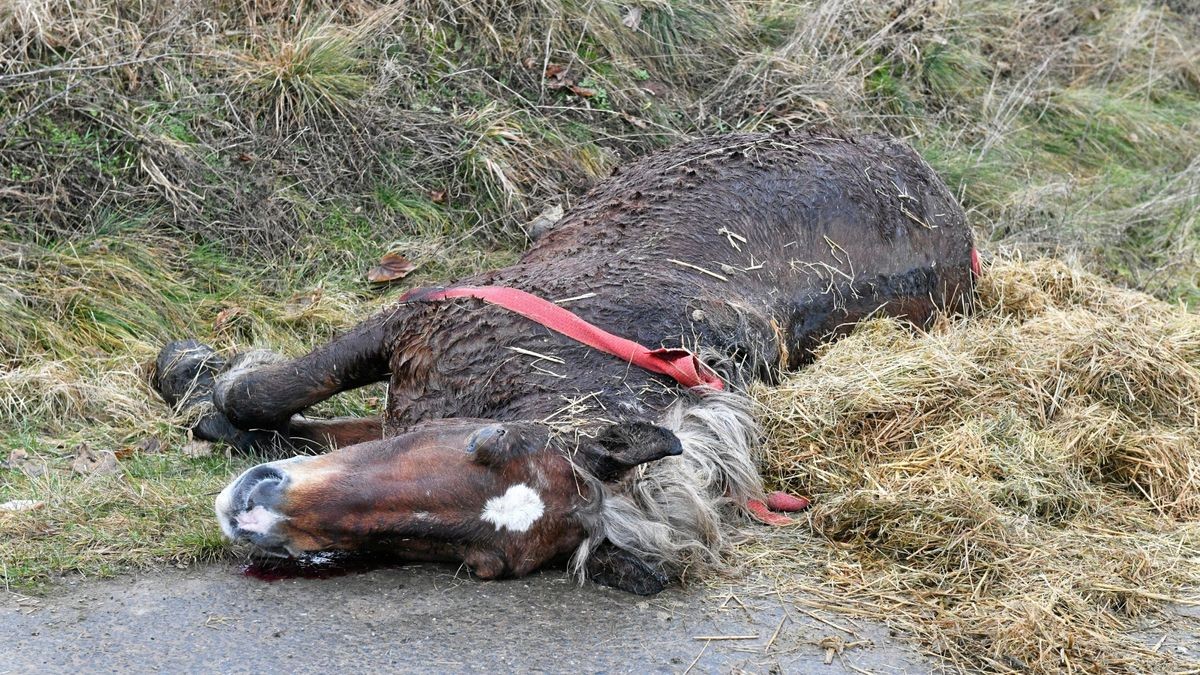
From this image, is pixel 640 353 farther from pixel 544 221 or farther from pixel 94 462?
pixel 544 221

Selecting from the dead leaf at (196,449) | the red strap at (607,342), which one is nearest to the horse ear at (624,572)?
the red strap at (607,342)

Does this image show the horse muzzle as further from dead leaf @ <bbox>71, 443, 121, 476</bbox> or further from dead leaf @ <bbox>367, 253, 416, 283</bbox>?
dead leaf @ <bbox>367, 253, 416, 283</bbox>

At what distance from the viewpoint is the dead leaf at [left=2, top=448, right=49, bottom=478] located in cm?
407

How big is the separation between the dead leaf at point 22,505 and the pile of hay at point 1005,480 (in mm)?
2065

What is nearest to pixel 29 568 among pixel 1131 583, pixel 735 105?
pixel 1131 583

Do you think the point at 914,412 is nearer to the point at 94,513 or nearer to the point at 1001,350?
the point at 1001,350

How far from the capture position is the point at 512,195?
19.9ft

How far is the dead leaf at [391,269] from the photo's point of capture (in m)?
5.70

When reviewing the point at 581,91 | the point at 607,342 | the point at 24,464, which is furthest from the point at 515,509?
the point at 581,91

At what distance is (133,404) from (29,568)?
146 centimetres

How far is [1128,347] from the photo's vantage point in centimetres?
441

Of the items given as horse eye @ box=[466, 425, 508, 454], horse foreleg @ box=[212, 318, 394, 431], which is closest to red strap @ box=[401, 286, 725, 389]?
horse foreleg @ box=[212, 318, 394, 431]

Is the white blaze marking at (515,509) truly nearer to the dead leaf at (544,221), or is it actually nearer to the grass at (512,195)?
the grass at (512,195)

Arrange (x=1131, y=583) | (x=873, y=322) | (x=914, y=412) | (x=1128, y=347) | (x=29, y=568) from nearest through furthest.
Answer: (x=29, y=568) < (x=1131, y=583) < (x=914, y=412) < (x=1128, y=347) < (x=873, y=322)
